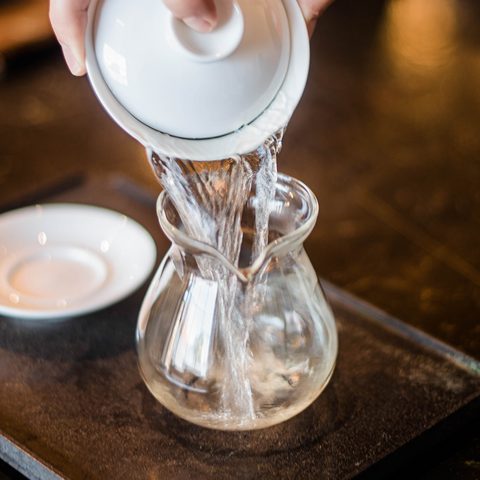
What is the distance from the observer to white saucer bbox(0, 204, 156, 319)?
1.82ft

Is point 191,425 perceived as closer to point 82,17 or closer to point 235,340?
point 235,340

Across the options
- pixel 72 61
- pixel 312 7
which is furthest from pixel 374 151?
pixel 72 61

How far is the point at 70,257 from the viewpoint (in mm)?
626

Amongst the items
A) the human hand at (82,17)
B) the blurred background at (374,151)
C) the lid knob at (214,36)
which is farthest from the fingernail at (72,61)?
the blurred background at (374,151)

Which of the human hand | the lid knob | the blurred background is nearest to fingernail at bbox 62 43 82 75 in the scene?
the human hand

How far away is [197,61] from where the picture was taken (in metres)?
0.37

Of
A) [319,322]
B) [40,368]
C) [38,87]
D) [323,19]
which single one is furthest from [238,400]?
[323,19]

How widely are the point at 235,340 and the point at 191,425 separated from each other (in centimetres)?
8

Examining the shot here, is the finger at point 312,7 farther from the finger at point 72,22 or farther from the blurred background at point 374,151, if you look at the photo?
the blurred background at point 374,151

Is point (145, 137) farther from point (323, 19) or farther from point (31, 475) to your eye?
point (323, 19)

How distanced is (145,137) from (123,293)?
191mm

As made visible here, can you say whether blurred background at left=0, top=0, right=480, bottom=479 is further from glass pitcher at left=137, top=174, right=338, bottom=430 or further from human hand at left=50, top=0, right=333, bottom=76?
human hand at left=50, top=0, right=333, bottom=76

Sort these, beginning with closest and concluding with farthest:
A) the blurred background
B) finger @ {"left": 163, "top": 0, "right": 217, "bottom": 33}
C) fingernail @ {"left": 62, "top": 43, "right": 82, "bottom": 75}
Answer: finger @ {"left": 163, "top": 0, "right": 217, "bottom": 33} → fingernail @ {"left": 62, "top": 43, "right": 82, "bottom": 75} → the blurred background

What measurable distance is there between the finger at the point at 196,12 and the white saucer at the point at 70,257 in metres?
0.26
